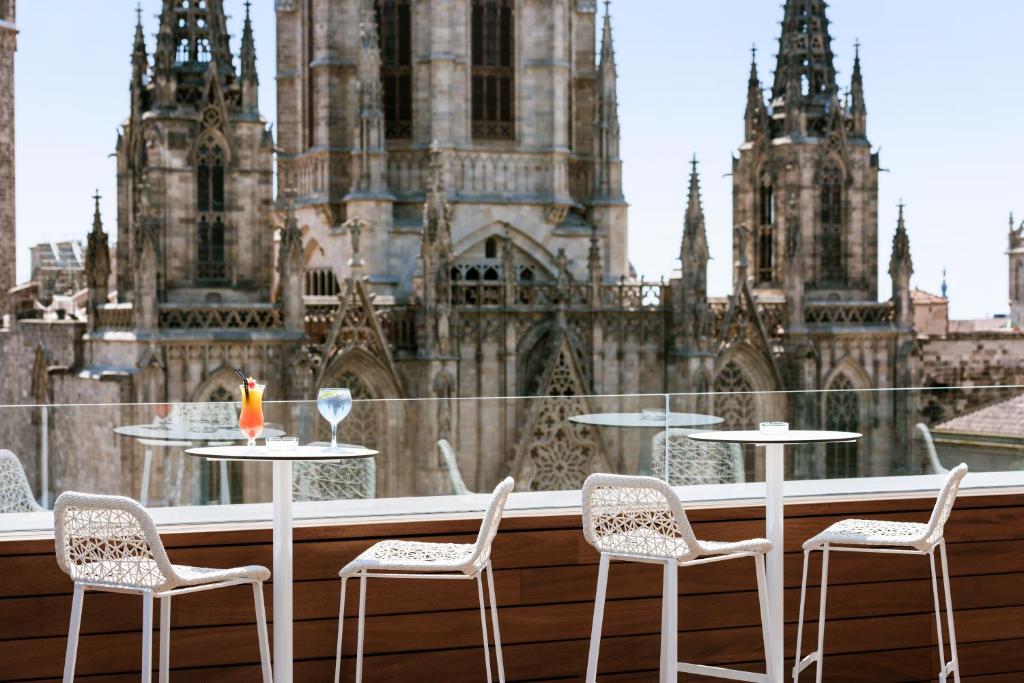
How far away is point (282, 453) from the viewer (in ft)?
22.6

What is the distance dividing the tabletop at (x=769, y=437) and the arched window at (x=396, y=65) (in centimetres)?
3073

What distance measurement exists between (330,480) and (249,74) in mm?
25655

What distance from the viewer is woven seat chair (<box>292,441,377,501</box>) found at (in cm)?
820

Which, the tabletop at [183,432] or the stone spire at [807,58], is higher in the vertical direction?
the stone spire at [807,58]

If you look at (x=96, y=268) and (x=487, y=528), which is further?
(x=96, y=268)

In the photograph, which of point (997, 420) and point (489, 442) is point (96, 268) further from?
point (997, 420)

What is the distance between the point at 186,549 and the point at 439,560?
1463 millimetres

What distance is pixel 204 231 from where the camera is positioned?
108 ft

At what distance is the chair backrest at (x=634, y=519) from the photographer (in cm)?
693

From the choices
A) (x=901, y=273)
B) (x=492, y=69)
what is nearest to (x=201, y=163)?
(x=492, y=69)

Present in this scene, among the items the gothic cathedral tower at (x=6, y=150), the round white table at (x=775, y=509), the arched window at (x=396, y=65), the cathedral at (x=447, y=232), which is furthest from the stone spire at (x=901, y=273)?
the round white table at (x=775, y=509)

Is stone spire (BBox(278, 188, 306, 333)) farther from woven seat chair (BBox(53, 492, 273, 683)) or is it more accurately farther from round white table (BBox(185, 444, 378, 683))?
woven seat chair (BBox(53, 492, 273, 683))

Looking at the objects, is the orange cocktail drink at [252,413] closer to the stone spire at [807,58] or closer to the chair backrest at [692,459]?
the chair backrest at [692,459]

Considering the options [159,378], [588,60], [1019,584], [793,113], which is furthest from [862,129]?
[1019,584]
